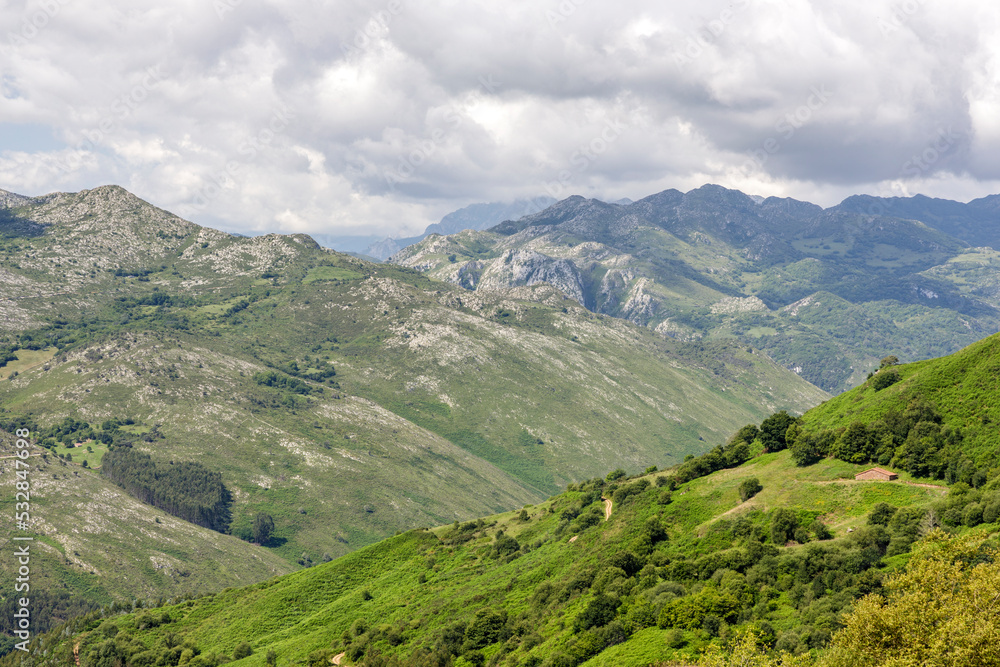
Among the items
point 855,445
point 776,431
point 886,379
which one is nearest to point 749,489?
point 855,445

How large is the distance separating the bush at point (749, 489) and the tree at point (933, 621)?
1791 inches

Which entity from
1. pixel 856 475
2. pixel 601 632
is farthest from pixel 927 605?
pixel 856 475

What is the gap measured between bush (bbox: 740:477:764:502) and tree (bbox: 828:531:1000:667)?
4548 centimetres

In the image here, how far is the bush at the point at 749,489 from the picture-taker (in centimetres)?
10184

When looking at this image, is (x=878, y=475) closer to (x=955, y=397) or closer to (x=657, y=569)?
(x=955, y=397)

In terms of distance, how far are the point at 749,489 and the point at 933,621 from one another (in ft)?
177

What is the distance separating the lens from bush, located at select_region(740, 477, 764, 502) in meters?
102

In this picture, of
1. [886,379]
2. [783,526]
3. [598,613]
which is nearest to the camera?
[598,613]

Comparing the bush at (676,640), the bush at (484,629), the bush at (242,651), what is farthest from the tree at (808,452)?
the bush at (242,651)

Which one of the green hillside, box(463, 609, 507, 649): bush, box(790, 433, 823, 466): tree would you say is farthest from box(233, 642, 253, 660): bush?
the green hillside

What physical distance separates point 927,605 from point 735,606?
23507mm

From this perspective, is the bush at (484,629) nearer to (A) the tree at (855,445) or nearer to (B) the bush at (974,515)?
(A) the tree at (855,445)

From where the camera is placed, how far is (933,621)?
160 feet

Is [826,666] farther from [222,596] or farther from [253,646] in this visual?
[222,596]
